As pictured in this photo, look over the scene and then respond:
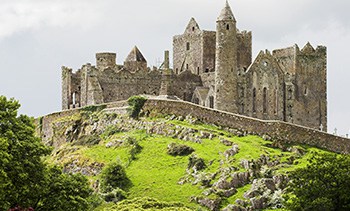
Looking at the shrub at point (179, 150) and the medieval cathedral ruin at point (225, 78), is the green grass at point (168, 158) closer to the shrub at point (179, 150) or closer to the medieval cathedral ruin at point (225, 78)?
the shrub at point (179, 150)

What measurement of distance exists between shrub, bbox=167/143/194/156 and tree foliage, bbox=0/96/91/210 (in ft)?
69.8

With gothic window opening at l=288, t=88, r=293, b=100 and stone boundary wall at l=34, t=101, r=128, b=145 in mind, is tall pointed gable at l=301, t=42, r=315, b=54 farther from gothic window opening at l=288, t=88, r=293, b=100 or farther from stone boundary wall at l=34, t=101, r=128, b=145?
stone boundary wall at l=34, t=101, r=128, b=145

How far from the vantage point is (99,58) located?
117 m

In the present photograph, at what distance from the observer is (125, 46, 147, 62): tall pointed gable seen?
119562 mm

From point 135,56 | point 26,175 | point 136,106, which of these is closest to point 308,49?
point 135,56

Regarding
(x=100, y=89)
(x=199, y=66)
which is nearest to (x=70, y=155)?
(x=100, y=89)

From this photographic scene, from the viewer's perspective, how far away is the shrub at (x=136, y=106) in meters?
105

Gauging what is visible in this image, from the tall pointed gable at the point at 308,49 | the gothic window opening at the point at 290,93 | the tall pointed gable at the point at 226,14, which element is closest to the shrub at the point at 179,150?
the tall pointed gable at the point at 226,14

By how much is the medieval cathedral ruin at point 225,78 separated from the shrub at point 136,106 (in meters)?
7.79

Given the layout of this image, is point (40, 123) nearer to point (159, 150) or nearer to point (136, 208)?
point (159, 150)

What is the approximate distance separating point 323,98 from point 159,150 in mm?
28549

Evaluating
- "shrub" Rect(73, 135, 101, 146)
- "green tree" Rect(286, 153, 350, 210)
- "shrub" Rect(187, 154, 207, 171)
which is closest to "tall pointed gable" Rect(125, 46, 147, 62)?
"shrub" Rect(73, 135, 101, 146)

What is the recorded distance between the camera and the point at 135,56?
119812mm

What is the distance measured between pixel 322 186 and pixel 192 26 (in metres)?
48.2
